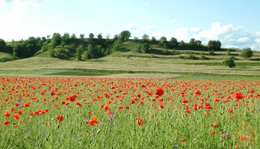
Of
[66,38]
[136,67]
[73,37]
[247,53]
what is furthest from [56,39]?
[247,53]

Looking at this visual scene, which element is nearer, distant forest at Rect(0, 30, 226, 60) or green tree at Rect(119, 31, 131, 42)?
distant forest at Rect(0, 30, 226, 60)

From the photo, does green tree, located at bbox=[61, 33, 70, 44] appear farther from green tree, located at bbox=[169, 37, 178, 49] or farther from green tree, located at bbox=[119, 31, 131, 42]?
green tree, located at bbox=[169, 37, 178, 49]

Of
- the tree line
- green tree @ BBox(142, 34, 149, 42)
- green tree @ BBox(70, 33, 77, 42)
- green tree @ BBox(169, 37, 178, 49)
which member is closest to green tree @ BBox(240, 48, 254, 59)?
the tree line

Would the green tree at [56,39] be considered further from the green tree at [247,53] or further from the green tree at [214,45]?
the green tree at [247,53]

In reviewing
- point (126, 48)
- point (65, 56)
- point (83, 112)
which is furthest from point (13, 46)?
point (83, 112)

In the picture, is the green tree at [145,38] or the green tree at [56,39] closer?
the green tree at [56,39]

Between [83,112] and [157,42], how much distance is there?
5201 inches

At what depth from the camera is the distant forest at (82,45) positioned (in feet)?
338

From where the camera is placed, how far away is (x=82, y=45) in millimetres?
118875

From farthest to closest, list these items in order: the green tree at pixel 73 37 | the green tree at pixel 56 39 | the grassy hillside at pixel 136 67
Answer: the green tree at pixel 73 37
the green tree at pixel 56 39
the grassy hillside at pixel 136 67

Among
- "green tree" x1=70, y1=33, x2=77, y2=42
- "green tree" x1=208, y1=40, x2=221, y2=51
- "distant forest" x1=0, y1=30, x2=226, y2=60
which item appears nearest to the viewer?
"distant forest" x1=0, y1=30, x2=226, y2=60

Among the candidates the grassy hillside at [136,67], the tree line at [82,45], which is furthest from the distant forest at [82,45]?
the grassy hillside at [136,67]

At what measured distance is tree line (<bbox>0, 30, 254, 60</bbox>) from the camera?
103512mm

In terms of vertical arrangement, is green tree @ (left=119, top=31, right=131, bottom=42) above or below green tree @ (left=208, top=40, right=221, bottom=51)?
above
